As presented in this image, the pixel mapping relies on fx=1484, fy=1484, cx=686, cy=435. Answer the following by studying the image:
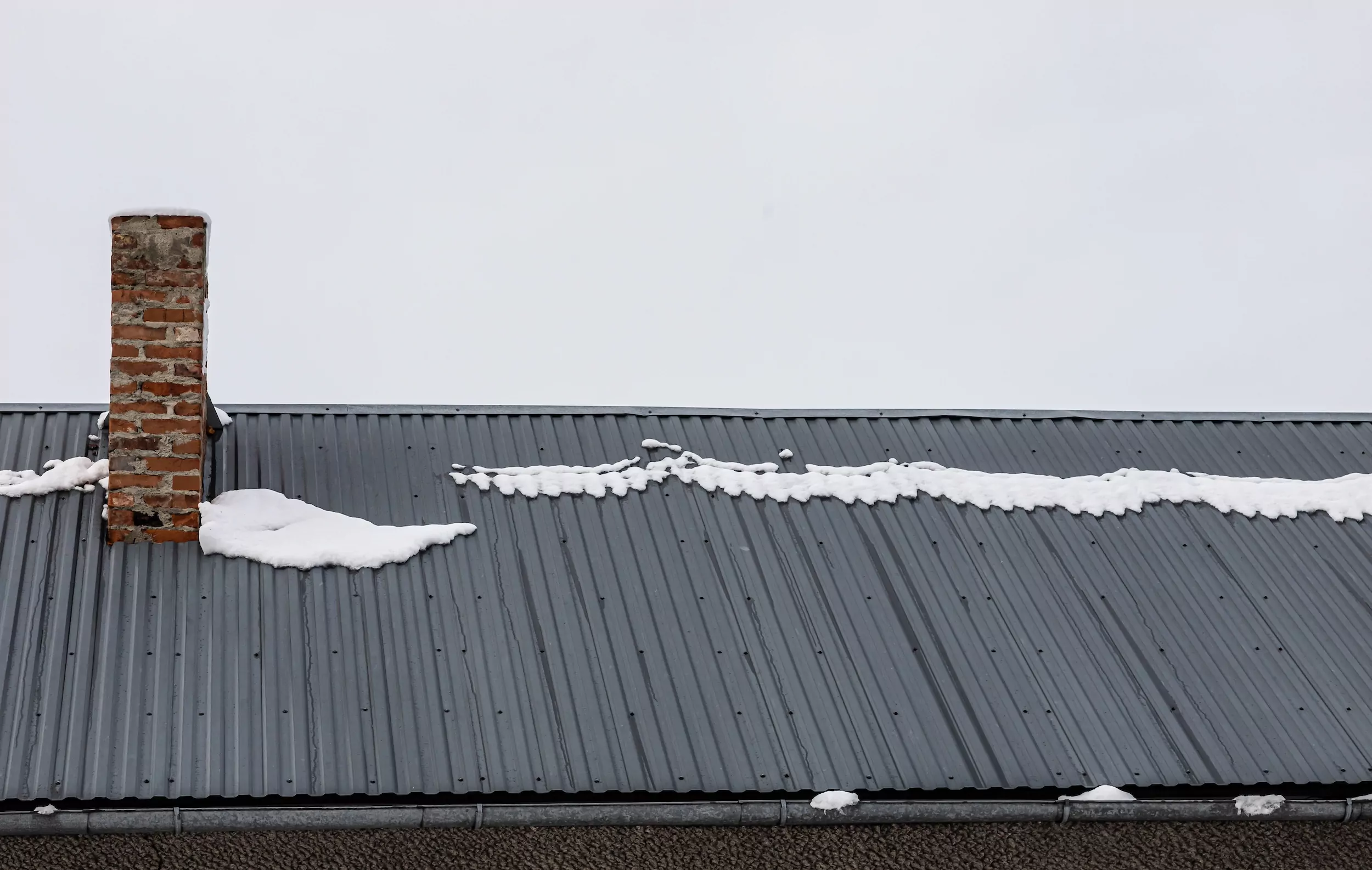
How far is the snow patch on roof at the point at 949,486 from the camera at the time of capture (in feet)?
28.6

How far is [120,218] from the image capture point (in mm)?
7602

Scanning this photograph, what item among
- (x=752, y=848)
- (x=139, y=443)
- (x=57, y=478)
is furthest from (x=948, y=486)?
(x=57, y=478)

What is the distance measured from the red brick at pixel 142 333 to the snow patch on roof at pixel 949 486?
185 cm

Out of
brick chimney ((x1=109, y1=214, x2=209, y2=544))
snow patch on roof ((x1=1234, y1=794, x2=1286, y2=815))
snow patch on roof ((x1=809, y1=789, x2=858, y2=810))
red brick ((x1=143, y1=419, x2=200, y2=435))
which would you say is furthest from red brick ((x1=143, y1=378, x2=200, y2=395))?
snow patch on roof ((x1=1234, y1=794, x2=1286, y2=815))

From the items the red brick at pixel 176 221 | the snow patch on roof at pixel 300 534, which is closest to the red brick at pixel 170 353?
the red brick at pixel 176 221

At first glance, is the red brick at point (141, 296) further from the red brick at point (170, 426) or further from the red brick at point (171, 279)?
the red brick at point (170, 426)

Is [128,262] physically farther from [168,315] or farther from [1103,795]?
[1103,795]

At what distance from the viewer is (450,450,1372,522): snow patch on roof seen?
8727 millimetres

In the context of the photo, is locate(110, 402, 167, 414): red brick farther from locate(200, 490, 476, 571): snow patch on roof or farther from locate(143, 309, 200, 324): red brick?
locate(200, 490, 476, 571): snow patch on roof

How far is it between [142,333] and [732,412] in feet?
12.6

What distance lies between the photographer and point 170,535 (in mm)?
7652

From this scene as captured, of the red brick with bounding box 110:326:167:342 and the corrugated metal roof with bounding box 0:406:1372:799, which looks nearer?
the corrugated metal roof with bounding box 0:406:1372:799

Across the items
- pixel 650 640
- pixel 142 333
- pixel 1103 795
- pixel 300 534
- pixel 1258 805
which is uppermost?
pixel 142 333

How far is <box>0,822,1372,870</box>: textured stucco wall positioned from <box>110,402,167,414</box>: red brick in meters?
2.40
